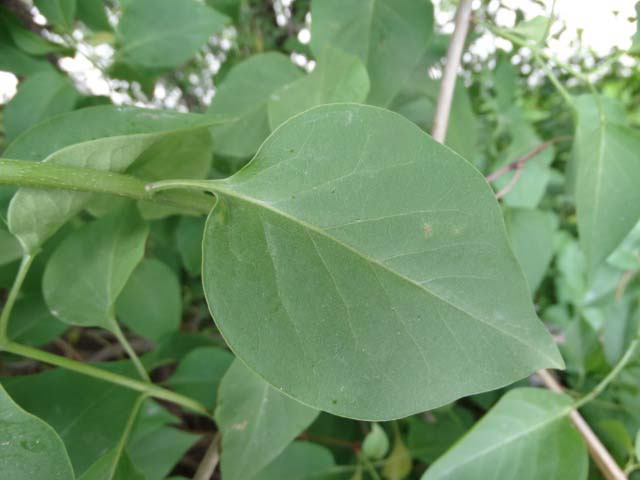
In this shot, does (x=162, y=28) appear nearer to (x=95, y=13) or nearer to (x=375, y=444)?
(x=95, y=13)

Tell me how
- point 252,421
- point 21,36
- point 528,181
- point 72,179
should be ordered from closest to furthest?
point 72,179, point 252,421, point 21,36, point 528,181

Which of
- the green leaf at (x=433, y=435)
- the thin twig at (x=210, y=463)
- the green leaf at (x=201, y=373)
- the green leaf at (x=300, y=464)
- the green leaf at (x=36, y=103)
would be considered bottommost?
the green leaf at (x=433, y=435)

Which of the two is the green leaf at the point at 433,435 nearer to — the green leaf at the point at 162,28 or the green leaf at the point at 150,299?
the green leaf at the point at 150,299

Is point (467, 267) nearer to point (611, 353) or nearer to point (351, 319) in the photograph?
point (351, 319)

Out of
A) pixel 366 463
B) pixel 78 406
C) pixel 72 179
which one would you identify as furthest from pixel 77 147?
pixel 366 463

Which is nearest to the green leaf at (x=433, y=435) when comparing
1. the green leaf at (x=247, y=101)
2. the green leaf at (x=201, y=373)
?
the green leaf at (x=201, y=373)

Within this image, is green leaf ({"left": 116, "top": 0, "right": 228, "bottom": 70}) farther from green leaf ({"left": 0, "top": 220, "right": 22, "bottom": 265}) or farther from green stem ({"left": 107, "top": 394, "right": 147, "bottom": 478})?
Result: green stem ({"left": 107, "top": 394, "right": 147, "bottom": 478})
